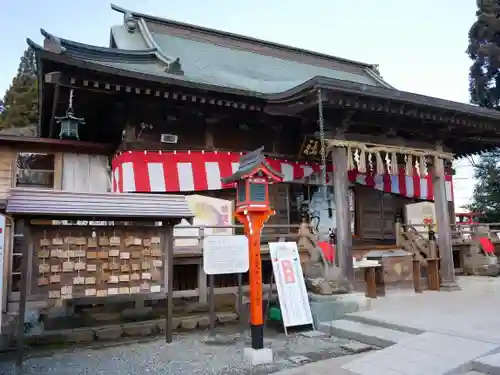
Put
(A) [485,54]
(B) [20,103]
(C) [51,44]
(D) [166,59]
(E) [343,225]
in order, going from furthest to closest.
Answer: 1. (B) [20,103]
2. (A) [485,54]
3. (D) [166,59]
4. (E) [343,225]
5. (C) [51,44]

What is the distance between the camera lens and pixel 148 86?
8.30 metres

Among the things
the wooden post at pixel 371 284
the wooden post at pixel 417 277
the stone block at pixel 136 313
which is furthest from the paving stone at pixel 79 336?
the wooden post at pixel 417 277

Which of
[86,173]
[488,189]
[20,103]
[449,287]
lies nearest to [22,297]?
[86,173]

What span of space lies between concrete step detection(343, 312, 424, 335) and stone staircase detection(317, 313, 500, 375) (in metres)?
0.02

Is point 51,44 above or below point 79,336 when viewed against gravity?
above

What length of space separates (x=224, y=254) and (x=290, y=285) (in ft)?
4.88

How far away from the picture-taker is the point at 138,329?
290 inches

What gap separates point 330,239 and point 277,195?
180 centimetres

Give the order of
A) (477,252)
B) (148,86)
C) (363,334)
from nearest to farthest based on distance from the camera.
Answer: (363,334) → (148,86) → (477,252)

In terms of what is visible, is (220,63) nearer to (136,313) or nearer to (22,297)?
(136,313)

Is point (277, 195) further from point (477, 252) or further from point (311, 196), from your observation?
point (477, 252)

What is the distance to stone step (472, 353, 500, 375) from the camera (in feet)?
15.0

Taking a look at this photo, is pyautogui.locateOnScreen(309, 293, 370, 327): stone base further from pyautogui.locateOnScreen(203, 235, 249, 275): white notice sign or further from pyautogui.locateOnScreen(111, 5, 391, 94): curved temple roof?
pyautogui.locateOnScreen(111, 5, 391, 94): curved temple roof

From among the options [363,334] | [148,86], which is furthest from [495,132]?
[148,86]
